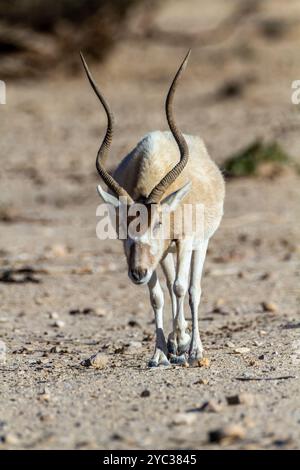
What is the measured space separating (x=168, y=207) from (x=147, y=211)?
0.58 feet

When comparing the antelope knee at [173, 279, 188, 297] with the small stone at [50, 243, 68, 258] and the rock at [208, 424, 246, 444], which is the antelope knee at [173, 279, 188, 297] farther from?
the small stone at [50, 243, 68, 258]

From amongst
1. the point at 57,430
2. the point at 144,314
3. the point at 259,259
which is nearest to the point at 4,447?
the point at 57,430

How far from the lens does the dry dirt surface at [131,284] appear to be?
5383 millimetres

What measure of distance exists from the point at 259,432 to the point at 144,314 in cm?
412

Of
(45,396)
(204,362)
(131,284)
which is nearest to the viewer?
(45,396)

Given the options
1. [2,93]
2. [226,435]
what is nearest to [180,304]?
[226,435]

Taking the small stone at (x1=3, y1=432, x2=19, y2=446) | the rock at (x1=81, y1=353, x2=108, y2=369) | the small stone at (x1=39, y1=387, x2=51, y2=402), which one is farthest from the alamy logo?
the small stone at (x1=3, y1=432, x2=19, y2=446)

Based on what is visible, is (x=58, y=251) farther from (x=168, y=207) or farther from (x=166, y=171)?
(x=168, y=207)

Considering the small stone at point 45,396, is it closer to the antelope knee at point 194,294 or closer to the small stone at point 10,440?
the small stone at point 10,440

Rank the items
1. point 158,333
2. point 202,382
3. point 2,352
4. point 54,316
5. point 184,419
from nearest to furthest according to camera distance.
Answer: point 184,419, point 202,382, point 158,333, point 2,352, point 54,316

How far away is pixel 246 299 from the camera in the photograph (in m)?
9.45

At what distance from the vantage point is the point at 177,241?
277 inches

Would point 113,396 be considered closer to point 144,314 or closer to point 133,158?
point 133,158

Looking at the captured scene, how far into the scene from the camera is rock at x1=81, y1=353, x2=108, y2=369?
266 inches
